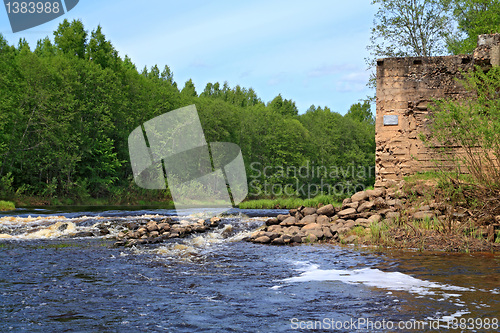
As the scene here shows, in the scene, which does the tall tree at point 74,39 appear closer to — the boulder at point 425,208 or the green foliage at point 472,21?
the green foliage at point 472,21

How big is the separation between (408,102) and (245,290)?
8.81 metres

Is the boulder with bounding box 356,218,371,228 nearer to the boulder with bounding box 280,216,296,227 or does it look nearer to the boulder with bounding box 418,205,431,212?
the boulder with bounding box 418,205,431,212

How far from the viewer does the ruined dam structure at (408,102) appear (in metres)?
13.2

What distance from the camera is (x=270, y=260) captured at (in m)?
9.29

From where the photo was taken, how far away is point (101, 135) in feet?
131

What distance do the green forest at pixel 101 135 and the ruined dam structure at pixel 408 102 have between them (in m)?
14.6

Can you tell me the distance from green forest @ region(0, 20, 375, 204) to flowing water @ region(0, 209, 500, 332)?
20.5 meters

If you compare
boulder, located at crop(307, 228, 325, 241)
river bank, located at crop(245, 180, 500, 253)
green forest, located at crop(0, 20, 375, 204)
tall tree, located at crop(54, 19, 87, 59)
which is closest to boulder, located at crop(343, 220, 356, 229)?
river bank, located at crop(245, 180, 500, 253)

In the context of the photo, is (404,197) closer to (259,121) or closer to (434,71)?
(434,71)

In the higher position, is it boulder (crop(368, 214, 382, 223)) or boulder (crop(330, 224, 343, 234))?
boulder (crop(368, 214, 382, 223))

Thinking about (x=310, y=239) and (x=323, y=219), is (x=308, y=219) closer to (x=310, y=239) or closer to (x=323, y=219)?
(x=323, y=219)

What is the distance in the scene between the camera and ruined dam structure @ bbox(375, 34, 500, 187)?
13.2m

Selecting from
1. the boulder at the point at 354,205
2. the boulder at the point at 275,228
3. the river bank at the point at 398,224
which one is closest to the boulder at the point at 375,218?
the river bank at the point at 398,224

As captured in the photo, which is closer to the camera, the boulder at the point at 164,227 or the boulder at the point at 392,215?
the boulder at the point at 392,215
